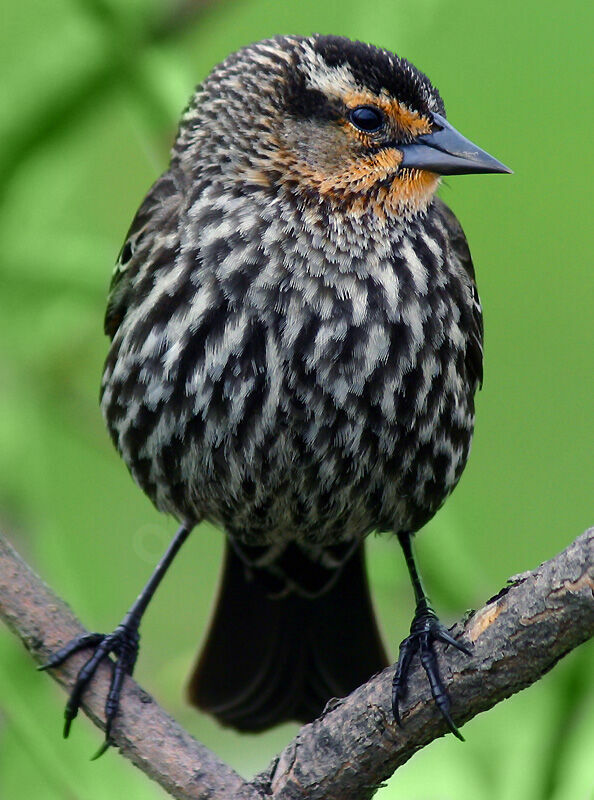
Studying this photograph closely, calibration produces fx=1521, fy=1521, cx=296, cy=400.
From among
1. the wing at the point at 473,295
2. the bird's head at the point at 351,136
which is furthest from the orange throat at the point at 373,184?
the wing at the point at 473,295

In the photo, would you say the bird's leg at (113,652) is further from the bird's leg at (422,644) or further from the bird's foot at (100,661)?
the bird's leg at (422,644)

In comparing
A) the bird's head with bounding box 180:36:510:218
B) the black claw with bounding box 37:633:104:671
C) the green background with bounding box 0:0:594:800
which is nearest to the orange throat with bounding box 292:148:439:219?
the bird's head with bounding box 180:36:510:218

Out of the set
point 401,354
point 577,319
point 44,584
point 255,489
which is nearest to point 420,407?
point 401,354

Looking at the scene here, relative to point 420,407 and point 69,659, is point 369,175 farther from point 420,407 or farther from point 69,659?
point 69,659

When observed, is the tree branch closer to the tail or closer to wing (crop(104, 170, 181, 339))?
the tail

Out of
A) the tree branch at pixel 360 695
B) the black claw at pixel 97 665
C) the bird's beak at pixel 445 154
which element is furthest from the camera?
the bird's beak at pixel 445 154
